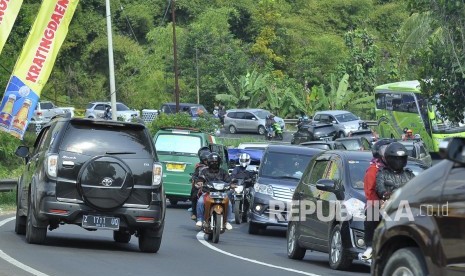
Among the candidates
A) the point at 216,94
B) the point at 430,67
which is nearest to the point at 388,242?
the point at 430,67

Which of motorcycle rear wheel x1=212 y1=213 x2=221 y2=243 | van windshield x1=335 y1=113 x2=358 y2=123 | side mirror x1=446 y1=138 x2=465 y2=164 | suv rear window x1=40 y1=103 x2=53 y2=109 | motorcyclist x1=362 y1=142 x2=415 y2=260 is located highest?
suv rear window x1=40 y1=103 x2=53 y2=109

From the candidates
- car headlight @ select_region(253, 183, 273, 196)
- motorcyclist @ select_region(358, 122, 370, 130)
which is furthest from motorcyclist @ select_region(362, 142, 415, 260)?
motorcyclist @ select_region(358, 122, 370, 130)

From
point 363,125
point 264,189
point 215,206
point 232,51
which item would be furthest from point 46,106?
point 215,206

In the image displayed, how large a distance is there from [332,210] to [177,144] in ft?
48.9

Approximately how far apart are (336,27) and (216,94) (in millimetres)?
20576

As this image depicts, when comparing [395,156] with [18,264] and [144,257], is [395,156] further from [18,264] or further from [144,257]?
[18,264]

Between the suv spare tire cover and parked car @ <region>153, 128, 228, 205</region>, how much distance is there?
13045 millimetres

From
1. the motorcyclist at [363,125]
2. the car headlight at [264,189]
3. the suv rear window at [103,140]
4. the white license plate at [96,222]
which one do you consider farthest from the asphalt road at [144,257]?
the motorcyclist at [363,125]

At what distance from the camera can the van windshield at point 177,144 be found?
30.4 m

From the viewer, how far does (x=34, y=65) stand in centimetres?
3147

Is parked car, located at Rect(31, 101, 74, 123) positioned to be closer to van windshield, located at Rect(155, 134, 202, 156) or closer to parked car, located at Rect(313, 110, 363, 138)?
parked car, located at Rect(313, 110, 363, 138)

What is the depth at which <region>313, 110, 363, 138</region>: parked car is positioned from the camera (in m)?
64.4

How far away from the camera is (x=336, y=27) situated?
101375 mm

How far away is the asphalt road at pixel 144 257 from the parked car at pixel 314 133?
1499 inches
